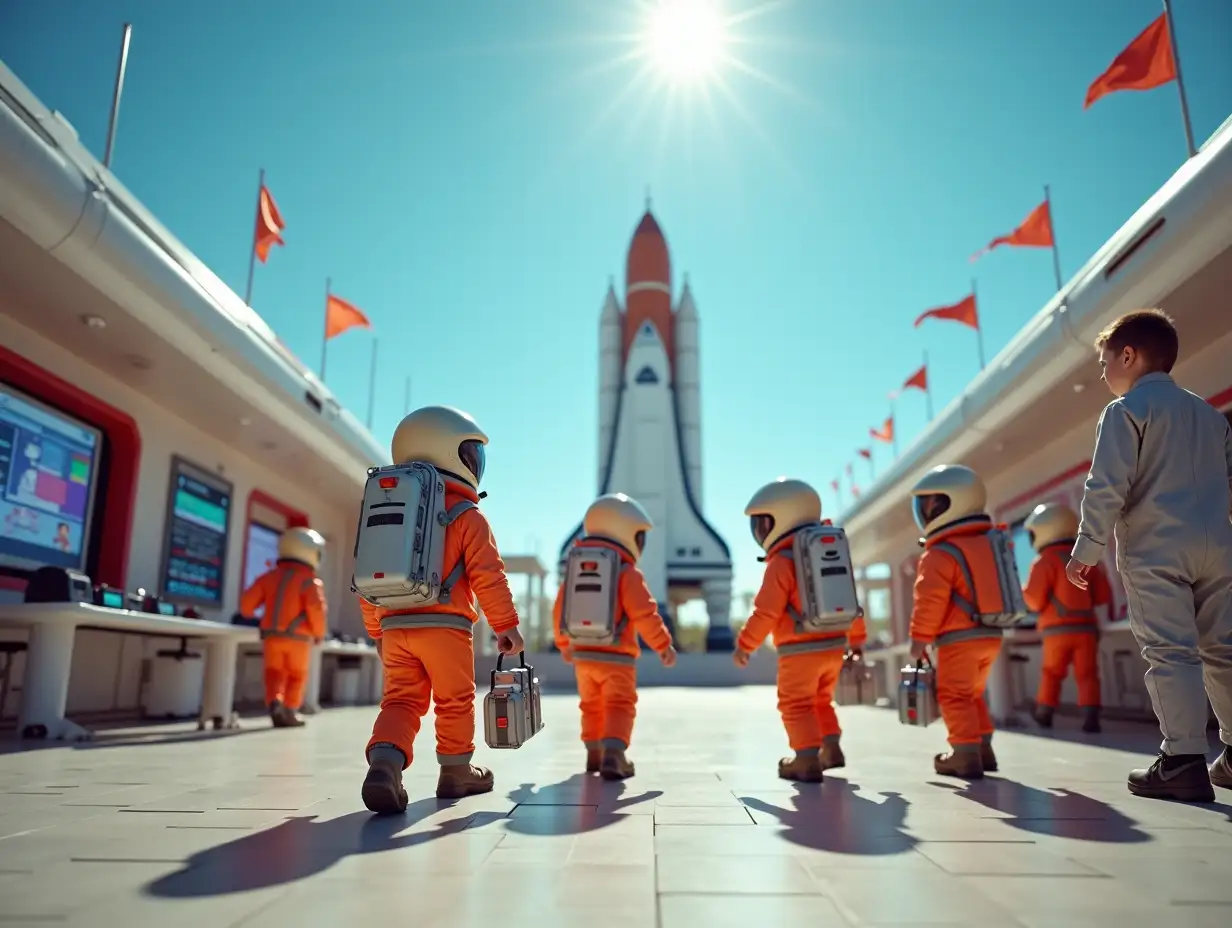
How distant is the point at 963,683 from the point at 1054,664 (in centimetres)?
450

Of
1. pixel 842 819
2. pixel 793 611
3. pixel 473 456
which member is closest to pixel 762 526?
pixel 793 611

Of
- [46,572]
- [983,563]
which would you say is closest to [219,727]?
[46,572]

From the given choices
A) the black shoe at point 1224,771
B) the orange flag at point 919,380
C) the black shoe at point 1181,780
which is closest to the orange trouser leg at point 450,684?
the black shoe at point 1181,780

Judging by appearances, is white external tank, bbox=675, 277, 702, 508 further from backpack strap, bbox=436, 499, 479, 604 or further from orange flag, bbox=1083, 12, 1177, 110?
backpack strap, bbox=436, 499, 479, 604

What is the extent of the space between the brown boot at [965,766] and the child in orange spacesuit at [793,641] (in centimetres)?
63

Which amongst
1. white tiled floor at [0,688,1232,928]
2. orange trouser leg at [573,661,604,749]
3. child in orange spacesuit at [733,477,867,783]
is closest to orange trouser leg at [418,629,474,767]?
white tiled floor at [0,688,1232,928]

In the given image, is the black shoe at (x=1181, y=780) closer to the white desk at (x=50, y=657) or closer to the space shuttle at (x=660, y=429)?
the white desk at (x=50, y=657)

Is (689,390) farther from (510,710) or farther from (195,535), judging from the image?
(510,710)

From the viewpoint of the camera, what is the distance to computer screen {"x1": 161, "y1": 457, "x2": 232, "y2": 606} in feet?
35.7

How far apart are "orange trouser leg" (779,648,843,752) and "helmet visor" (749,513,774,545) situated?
828 mm

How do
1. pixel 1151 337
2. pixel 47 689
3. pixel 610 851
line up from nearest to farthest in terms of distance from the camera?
pixel 610 851
pixel 1151 337
pixel 47 689

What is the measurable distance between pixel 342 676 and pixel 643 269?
24300 mm

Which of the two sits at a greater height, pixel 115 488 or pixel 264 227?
pixel 264 227

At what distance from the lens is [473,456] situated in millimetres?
4074
